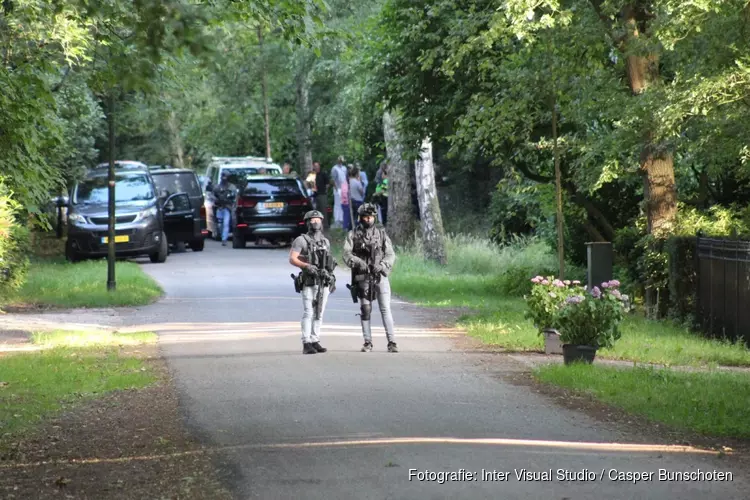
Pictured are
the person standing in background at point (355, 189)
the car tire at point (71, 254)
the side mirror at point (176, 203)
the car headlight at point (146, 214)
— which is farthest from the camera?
the person standing in background at point (355, 189)

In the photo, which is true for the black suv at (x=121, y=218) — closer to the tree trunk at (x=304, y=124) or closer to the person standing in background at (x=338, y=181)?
the person standing in background at (x=338, y=181)

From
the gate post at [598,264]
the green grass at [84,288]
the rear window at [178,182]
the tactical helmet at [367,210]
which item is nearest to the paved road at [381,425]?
the tactical helmet at [367,210]

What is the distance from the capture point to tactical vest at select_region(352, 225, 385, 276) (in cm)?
1555

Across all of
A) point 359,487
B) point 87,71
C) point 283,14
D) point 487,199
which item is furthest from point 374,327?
point 487,199

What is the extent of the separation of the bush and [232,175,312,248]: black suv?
39.6 ft

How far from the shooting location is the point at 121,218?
30.5 meters

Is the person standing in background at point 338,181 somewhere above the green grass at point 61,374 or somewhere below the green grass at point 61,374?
above

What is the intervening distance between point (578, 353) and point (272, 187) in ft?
72.6

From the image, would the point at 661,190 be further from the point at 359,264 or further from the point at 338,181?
the point at 338,181

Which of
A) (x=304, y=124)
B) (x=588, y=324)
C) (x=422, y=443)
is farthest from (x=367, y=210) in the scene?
(x=304, y=124)

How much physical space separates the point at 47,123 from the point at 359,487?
35.4ft

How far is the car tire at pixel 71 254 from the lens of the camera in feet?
102

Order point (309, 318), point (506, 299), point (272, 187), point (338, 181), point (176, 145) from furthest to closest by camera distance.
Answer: point (176, 145) → point (338, 181) → point (272, 187) → point (506, 299) → point (309, 318)

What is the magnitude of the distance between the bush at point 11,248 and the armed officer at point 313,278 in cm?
631
